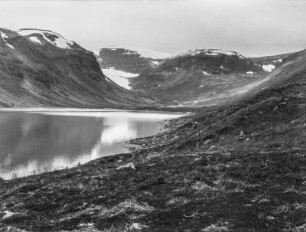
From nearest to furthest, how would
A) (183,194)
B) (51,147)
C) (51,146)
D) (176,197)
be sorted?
(176,197) < (183,194) < (51,147) < (51,146)

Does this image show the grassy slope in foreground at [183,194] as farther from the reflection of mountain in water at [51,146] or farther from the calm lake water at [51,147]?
the reflection of mountain in water at [51,146]

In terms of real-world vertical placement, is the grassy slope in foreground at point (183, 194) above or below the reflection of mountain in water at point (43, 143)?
above

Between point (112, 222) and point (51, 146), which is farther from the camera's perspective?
point (51, 146)

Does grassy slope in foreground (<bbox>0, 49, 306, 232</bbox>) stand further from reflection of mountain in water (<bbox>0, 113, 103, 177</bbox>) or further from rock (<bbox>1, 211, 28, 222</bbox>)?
reflection of mountain in water (<bbox>0, 113, 103, 177</bbox>)

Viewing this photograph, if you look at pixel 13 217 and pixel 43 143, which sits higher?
pixel 13 217

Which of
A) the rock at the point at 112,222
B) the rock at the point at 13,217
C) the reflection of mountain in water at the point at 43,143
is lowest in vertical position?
the reflection of mountain in water at the point at 43,143

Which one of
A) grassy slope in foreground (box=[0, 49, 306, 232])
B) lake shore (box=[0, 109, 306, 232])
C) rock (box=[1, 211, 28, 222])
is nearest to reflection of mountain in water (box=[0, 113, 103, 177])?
grassy slope in foreground (box=[0, 49, 306, 232])

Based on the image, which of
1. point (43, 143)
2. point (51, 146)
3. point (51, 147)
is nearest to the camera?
point (51, 147)

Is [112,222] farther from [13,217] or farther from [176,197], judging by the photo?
[13,217]

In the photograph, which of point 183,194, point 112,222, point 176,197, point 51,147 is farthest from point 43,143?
point 112,222

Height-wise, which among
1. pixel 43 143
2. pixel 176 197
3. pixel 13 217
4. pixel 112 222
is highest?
pixel 176 197

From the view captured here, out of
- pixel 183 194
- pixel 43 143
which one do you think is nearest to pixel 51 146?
pixel 43 143

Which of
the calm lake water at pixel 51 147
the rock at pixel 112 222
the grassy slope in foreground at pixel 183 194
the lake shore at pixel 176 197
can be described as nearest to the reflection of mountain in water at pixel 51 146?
the calm lake water at pixel 51 147
